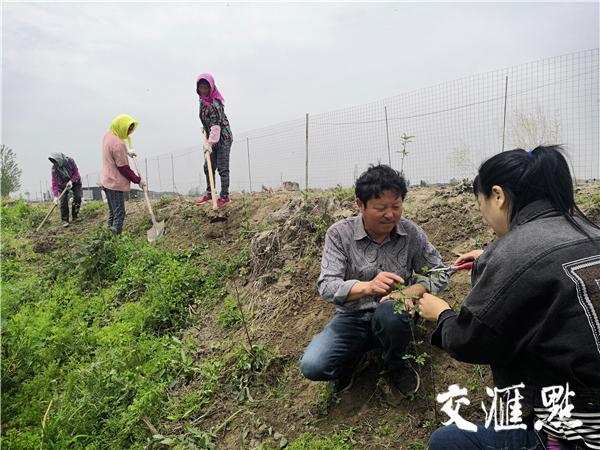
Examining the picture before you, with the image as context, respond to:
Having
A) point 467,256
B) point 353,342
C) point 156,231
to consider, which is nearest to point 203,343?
point 353,342

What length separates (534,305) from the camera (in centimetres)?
120

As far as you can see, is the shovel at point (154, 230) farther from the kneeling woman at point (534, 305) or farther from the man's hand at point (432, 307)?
the kneeling woman at point (534, 305)

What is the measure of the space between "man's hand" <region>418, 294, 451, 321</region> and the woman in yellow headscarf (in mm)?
5327

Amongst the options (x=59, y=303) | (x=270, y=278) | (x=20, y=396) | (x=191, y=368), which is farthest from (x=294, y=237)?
(x=59, y=303)

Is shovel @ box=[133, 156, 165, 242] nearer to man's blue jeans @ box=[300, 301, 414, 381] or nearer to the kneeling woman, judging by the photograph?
man's blue jeans @ box=[300, 301, 414, 381]

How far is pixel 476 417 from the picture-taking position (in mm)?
2221

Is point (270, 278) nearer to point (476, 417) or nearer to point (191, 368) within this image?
point (191, 368)

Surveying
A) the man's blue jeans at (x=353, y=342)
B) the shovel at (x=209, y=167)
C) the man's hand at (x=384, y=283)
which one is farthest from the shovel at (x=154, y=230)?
the man's hand at (x=384, y=283)

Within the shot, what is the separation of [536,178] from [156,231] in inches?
226

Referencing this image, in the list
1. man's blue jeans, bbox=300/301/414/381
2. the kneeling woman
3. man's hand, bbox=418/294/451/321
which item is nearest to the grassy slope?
man's blue jeans, bbox=300/301/414/381

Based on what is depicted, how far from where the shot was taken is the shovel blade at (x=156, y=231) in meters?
6.29

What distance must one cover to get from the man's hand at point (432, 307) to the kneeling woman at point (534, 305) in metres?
0.13

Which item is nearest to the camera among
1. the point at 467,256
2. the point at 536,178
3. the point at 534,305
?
the point at 534,305

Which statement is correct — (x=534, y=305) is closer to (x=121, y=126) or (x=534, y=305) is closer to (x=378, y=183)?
(x=378, y=183)
